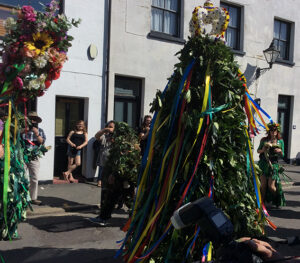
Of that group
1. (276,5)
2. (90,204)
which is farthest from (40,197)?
(276,5)

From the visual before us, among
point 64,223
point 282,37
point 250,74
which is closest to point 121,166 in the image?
point 64,223

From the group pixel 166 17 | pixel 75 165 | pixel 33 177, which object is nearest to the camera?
pixel 33 177

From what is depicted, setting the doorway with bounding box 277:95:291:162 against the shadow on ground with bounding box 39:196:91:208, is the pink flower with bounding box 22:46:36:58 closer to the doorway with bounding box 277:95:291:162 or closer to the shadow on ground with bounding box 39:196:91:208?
the shadow on ground with bounding box 39:196:91:208

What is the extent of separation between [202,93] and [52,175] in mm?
6406

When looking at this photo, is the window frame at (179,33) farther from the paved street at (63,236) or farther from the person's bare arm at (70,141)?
the paved street at (63,236)

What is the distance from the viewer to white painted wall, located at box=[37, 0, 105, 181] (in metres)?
8.80

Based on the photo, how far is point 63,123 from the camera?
945cm

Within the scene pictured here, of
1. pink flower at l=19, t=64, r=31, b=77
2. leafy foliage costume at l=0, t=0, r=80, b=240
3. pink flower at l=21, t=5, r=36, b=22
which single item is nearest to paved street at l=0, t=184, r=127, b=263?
Answer: leafy foliage costume at l=0, t=0, r=80, b=240

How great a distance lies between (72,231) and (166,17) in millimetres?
7430

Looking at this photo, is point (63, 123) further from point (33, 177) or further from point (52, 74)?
point (52, 74)

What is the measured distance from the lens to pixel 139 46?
33.3ft

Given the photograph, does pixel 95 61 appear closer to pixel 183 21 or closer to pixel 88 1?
pixel 88 1

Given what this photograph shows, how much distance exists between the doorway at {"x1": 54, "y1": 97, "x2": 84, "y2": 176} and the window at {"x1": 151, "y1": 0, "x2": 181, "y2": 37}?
3.24 metres

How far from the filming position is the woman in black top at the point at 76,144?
8.99 meters
